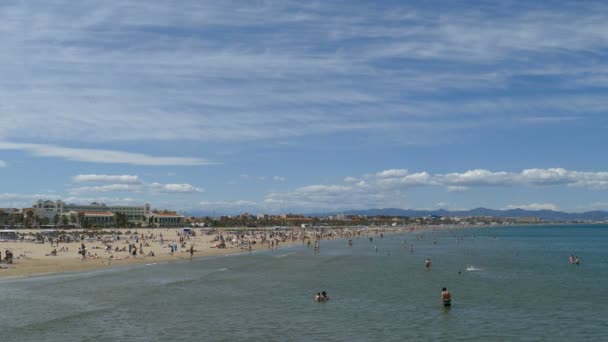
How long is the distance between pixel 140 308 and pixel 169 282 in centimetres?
1257

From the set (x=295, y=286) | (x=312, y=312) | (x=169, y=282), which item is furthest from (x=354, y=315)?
(x=169, y=282)

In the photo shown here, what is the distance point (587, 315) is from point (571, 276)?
22.4 meters

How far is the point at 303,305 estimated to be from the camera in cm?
3531

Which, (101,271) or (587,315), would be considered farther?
(101,271)

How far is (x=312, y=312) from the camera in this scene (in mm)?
32875

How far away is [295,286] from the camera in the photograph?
44406 mm

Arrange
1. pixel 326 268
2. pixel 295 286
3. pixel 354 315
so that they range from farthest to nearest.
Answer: pixel 326 268 < pixel 295 286 < pixel 354 315

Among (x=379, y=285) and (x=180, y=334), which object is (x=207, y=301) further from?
(x=379, y=285)

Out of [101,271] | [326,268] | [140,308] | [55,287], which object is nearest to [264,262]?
[326,268]

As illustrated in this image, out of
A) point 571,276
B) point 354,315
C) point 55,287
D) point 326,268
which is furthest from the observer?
point 326,268

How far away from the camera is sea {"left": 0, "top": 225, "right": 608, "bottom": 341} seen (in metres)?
27.4

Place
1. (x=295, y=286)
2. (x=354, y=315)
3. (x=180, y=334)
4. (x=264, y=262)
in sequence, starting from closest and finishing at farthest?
(x=180, y=334) < (x=354, y=315) < (x=295, y=286) < (x=264, y=262)

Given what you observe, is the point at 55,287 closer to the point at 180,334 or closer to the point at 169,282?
the point at 169,282

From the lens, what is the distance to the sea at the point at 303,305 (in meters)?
27.4
